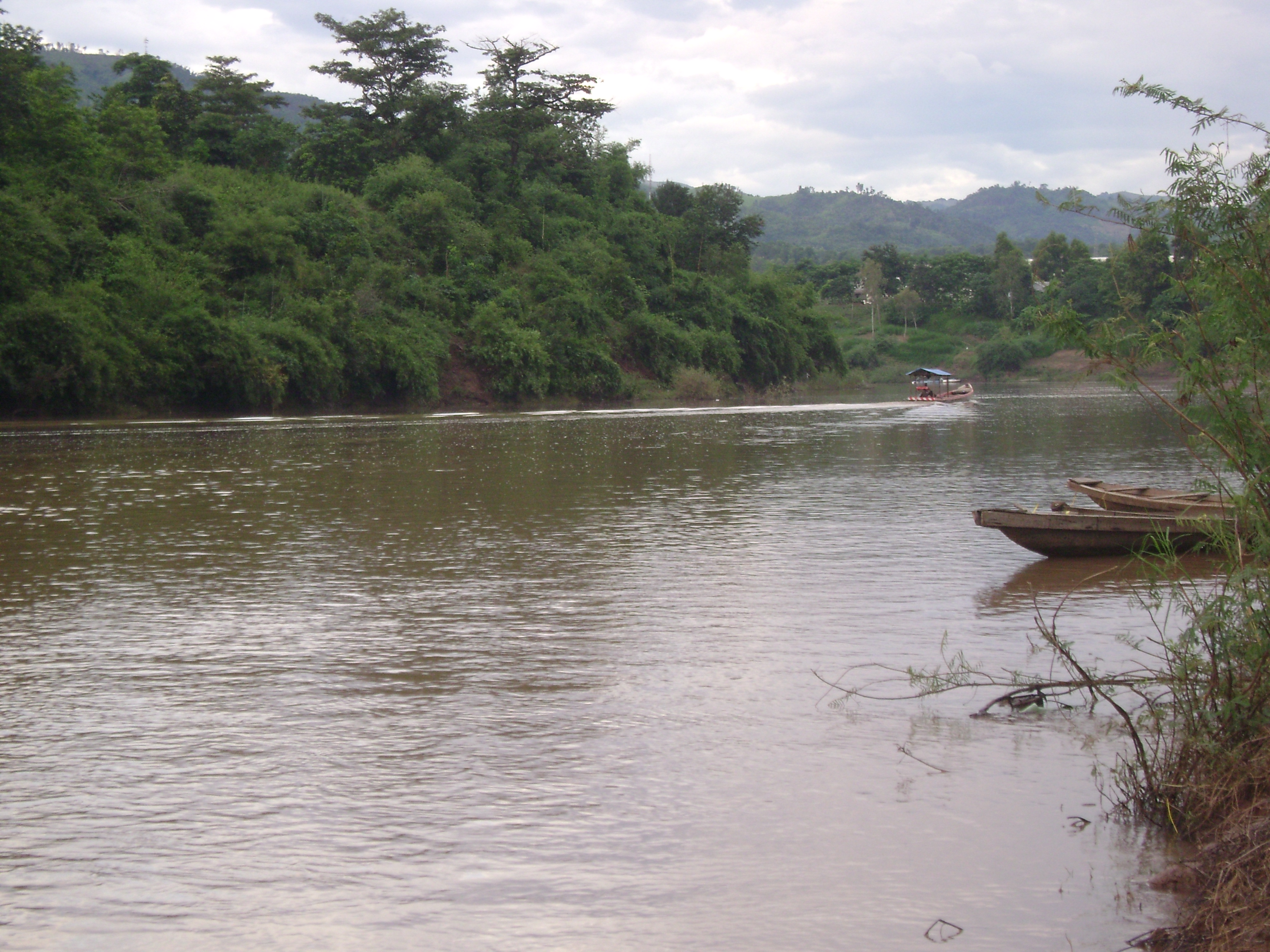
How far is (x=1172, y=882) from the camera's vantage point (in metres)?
4.79

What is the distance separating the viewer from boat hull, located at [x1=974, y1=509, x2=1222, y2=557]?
40.1 ft

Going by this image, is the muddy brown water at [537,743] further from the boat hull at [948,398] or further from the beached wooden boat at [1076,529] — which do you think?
the boat hull at [948,398]

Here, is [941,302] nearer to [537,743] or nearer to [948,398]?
[948,398]

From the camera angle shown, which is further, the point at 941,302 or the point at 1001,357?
the point at 941,302

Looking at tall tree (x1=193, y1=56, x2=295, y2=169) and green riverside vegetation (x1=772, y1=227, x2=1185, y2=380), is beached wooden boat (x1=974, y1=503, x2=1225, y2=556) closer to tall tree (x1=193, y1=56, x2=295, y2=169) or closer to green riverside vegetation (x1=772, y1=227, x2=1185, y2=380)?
tall tree (x1=193, y1=56, x2=295, y2=169)

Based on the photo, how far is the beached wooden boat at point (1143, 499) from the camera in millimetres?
12328

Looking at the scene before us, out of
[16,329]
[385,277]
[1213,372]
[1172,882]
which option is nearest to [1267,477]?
[1213,372]

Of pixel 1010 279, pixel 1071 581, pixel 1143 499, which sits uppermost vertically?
pixel 1010 279

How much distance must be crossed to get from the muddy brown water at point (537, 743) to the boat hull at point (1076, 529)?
500mm

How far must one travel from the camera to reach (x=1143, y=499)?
42.2 ft

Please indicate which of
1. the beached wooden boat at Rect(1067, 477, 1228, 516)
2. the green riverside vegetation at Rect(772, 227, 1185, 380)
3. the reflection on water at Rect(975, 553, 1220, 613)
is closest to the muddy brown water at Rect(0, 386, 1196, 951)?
the reflection on water at Rect(975, 553, 1220, 613)

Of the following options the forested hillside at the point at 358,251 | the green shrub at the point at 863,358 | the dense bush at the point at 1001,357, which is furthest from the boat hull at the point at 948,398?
the green shrub at the point at 863,358

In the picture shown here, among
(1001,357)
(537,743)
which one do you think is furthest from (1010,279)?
(537,743)

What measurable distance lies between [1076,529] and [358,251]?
2144 inches
